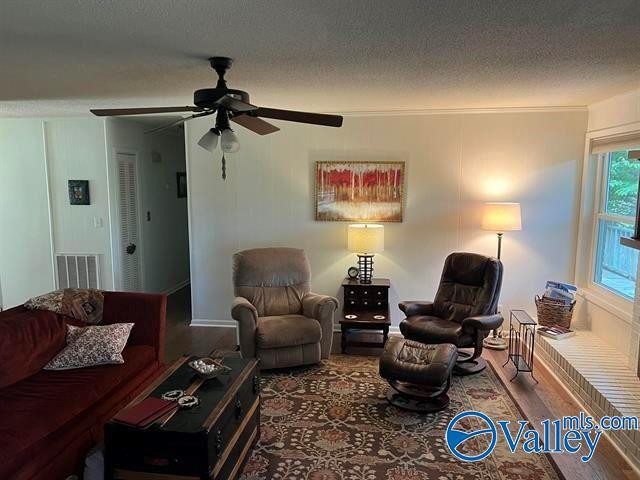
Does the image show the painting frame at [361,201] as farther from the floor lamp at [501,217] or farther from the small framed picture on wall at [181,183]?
the small framed picture on wall at [181,183]

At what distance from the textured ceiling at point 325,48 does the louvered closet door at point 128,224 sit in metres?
1.50

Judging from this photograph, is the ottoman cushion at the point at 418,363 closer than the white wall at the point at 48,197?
Yes

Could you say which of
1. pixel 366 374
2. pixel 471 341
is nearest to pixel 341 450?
pixel 366 374

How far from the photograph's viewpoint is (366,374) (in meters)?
3.76

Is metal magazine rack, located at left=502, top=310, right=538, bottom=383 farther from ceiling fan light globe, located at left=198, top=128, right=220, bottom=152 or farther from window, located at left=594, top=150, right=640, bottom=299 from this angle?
ceiling fan light globe, located at left=198, top=128, right=220, bottom=152

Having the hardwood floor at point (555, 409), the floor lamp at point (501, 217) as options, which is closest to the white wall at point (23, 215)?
the floor lamp at point (501, 217)

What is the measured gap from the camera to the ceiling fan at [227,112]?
2.38 metres

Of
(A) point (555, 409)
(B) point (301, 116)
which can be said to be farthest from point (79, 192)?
(A) point (555, 409)

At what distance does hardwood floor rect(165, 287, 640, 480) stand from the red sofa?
3.20 ft

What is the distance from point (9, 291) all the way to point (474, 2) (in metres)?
5.89

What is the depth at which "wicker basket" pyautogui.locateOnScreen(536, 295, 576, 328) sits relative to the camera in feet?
13.4

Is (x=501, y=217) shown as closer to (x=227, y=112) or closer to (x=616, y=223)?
(x=616, y=223)

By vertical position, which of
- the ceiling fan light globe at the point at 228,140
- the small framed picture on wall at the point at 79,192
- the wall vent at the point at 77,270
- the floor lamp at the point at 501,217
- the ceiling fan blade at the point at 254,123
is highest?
the ceiling fan blade at the point at 254,123

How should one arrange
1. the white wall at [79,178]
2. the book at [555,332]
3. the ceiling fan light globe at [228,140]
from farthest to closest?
the white wall at [79,178] < the book at [555,332] < the ceiling fan light globe at [228,140]
